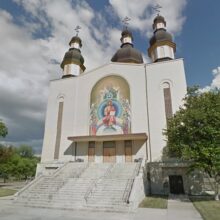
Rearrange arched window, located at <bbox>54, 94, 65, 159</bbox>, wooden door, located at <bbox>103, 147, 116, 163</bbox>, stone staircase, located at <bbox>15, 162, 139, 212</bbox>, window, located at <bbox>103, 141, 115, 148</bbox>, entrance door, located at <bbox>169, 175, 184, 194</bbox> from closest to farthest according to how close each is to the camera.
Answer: stone staircase, located at <bbox>15, 162, 139, 212</bbox>
entrance door, located at <bbox>169, 175, 184, 194</bbox>
wooden door, located at <bbox>103, 147, 116, 163</bbox>
window, located at <bbox>103, 141, 115, 148</bbox>
arched window, located at <bbox>54, 94, 65, 159</bbox>

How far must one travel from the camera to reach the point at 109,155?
22.3 m

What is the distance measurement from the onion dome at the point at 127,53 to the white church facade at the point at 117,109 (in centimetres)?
256

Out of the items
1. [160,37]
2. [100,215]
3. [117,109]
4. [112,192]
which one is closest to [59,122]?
[117,109]

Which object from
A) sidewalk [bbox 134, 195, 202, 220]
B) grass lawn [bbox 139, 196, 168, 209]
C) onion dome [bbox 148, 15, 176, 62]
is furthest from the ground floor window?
onion dome [bbox 148, 15, 176, 62]

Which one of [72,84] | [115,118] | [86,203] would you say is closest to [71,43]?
[72,84]

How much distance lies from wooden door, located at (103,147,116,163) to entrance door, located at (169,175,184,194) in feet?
20.6

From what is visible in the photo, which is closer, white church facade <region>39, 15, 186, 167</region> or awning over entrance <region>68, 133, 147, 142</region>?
awning over entrance <region>68, 133, 147, 142</region>

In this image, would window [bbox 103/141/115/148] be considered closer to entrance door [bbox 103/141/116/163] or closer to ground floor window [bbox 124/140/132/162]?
entrance door [bbox 103/141/116/163]

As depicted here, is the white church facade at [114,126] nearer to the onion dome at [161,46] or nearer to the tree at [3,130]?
the onion dome at [161,46]

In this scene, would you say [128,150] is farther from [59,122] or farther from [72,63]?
[72,63]

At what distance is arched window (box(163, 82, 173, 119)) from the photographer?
69.2 ft

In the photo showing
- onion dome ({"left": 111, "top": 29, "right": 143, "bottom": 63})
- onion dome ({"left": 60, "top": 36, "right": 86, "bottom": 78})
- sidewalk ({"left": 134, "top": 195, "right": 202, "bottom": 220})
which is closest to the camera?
sidewalk ({"left": 134, "top": 195, "right": 202, "bottom": 220})

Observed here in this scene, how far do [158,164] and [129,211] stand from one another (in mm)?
9624

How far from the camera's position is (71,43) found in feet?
102
